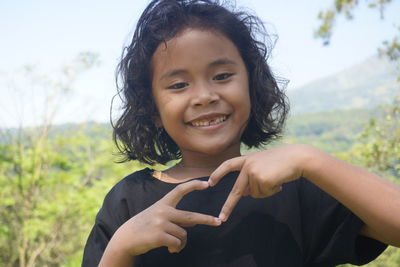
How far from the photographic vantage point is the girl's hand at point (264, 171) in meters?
0.98

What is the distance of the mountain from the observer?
136000mm

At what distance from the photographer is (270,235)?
1.17 metres

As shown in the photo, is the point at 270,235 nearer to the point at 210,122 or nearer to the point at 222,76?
the point at 210,122

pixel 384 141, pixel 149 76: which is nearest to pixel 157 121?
pixel 149 76

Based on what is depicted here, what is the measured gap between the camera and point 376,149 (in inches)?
194

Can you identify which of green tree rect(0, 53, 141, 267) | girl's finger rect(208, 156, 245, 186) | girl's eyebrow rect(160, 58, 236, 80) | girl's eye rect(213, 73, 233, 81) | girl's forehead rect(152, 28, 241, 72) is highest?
girl's forehead rect(152, 28, 241, 72)

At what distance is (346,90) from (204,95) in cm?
16984

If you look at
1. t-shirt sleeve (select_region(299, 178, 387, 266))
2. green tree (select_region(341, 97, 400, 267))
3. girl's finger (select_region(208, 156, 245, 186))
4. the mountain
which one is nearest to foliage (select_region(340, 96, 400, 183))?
green tree (select_region(341, 97, 400, 267))

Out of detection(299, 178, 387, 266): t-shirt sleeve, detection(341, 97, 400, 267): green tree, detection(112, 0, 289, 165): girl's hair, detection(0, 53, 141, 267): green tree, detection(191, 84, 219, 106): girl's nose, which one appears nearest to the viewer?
detection(299, 178, 387, 266): t-shirt sleeve

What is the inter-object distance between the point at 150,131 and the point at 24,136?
661 cm

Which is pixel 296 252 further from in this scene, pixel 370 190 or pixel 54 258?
pixel 54 258

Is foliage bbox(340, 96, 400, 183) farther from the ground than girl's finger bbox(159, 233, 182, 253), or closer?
closer

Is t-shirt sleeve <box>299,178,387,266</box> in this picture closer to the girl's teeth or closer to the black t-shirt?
the black t-shirt

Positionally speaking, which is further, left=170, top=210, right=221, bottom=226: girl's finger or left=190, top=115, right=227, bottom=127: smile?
left=190, top=115, right=227, bottom=127: smile
